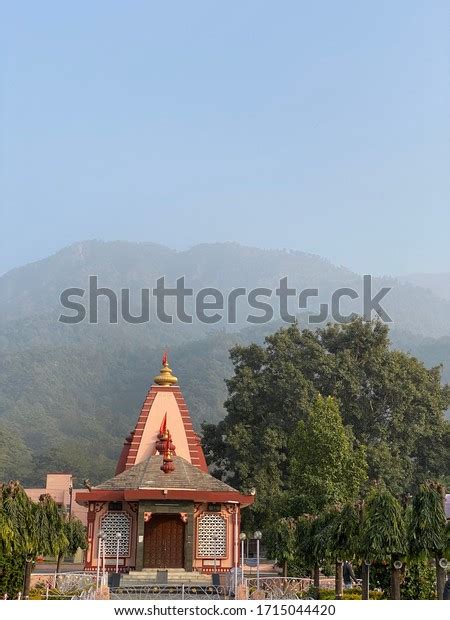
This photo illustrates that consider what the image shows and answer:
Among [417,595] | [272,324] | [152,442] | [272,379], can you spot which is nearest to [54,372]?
[272,324]

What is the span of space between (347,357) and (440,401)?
574 cm

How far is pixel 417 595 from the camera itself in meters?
19.2

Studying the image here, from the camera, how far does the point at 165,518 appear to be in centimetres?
2827

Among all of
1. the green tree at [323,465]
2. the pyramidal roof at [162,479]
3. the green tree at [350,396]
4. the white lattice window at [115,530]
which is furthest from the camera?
the green tree at [350,396]

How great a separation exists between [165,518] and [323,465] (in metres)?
8.19

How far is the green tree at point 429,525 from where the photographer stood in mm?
16047

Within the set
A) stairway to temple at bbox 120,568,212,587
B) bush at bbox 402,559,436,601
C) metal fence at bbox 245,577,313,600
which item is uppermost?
bush at bbox 402,559,436,601

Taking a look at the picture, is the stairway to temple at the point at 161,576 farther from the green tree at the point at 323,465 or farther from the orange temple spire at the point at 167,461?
the green tree at the point at 323,465

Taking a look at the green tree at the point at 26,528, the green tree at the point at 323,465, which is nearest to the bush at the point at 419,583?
the green tree at the point at 26,528

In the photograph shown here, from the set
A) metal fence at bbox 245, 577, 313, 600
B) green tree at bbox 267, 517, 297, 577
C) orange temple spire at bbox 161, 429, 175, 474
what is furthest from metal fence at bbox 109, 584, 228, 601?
orange temple spire at bbox 161, 429, 175, 474

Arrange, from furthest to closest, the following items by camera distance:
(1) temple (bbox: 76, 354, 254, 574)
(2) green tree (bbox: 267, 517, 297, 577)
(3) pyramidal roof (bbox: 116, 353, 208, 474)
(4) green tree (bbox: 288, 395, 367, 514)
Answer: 1. (4) green tree (bbox: 288, 395, 367, 514)
2. (3) pyramidal roof (bbox: 116, 353, 208, 474)
3. (1) temple (bbox: 76, 354, 254, 574)
4. (2) green tree (bbox: 267, 517, 297, 577)

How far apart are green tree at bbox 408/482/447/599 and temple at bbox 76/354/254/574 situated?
468 inches

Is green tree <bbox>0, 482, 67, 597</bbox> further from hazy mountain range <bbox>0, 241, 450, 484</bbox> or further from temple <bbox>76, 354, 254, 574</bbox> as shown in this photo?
hazy mountain range <bbox>0, 241, 450, 484</bbox>

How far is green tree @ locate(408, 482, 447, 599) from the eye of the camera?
16047mm
